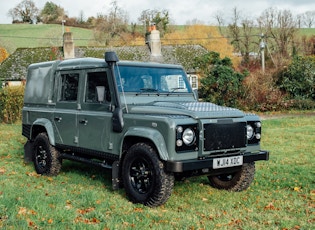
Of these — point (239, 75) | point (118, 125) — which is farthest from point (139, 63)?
point (239, 75)

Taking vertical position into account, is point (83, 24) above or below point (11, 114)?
above

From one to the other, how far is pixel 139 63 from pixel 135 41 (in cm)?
5473

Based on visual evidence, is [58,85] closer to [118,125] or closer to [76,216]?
[118,125]

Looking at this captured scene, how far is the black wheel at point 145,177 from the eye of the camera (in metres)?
6.17

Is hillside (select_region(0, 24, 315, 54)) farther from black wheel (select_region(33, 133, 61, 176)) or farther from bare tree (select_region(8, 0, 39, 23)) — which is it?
black wheel (select_region(33, 133, 61, 176))

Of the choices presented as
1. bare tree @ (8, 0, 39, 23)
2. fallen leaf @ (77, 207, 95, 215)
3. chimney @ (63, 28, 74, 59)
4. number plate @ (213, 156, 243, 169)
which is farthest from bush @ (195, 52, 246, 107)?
bare tree @ (8, 0, 39, 23)

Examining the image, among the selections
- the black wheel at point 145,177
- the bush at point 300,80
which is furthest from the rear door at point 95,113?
the bush at point 300,80

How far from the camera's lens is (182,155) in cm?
606

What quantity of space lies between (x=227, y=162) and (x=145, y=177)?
122 centimetres

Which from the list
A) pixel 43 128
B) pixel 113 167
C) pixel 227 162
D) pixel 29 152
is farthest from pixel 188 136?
pixel 29 152

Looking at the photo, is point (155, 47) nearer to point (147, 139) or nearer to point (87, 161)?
point (87, 161)

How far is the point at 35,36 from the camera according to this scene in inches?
2653

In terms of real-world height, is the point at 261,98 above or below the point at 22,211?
above

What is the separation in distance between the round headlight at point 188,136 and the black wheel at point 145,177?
1.59 feet
